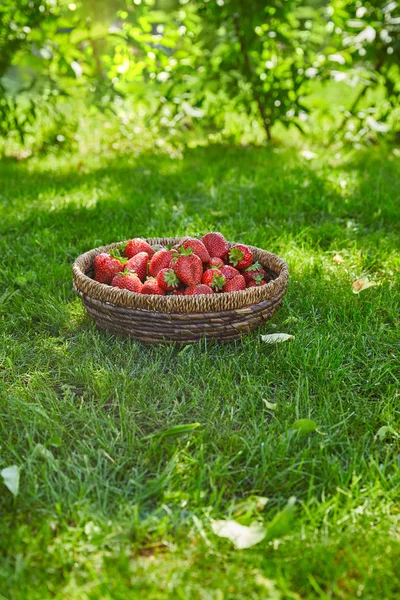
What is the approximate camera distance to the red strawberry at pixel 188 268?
86.9 inches

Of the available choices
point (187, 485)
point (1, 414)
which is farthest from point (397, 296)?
point (1, 414)

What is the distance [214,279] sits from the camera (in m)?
2.21

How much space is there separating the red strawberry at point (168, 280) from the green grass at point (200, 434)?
23 cm

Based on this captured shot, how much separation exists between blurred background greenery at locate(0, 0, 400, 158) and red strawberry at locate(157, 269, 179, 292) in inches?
94.6

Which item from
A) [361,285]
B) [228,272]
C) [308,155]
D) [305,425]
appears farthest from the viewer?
[308,155]

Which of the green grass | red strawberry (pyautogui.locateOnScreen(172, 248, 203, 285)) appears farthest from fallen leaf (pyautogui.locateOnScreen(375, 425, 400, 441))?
red strawberry (pyautogui.locateOnScreen(172, 248, 203, 285))

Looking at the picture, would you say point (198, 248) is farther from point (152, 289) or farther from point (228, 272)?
point (152, 289)

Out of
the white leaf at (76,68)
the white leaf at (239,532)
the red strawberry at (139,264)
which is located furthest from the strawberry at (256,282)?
the white leaf at (76,68)

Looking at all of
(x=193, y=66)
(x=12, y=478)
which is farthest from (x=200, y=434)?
(x=193, y=66)

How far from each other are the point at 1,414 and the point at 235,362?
0.74 m

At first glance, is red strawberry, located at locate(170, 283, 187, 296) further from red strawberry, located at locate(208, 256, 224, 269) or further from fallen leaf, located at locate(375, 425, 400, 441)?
fallen leaf, located at locate(375, 425, 400, 441)

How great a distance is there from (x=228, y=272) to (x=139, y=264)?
34cm

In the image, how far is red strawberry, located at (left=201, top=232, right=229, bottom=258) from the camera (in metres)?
2.42

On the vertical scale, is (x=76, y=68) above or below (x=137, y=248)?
above
